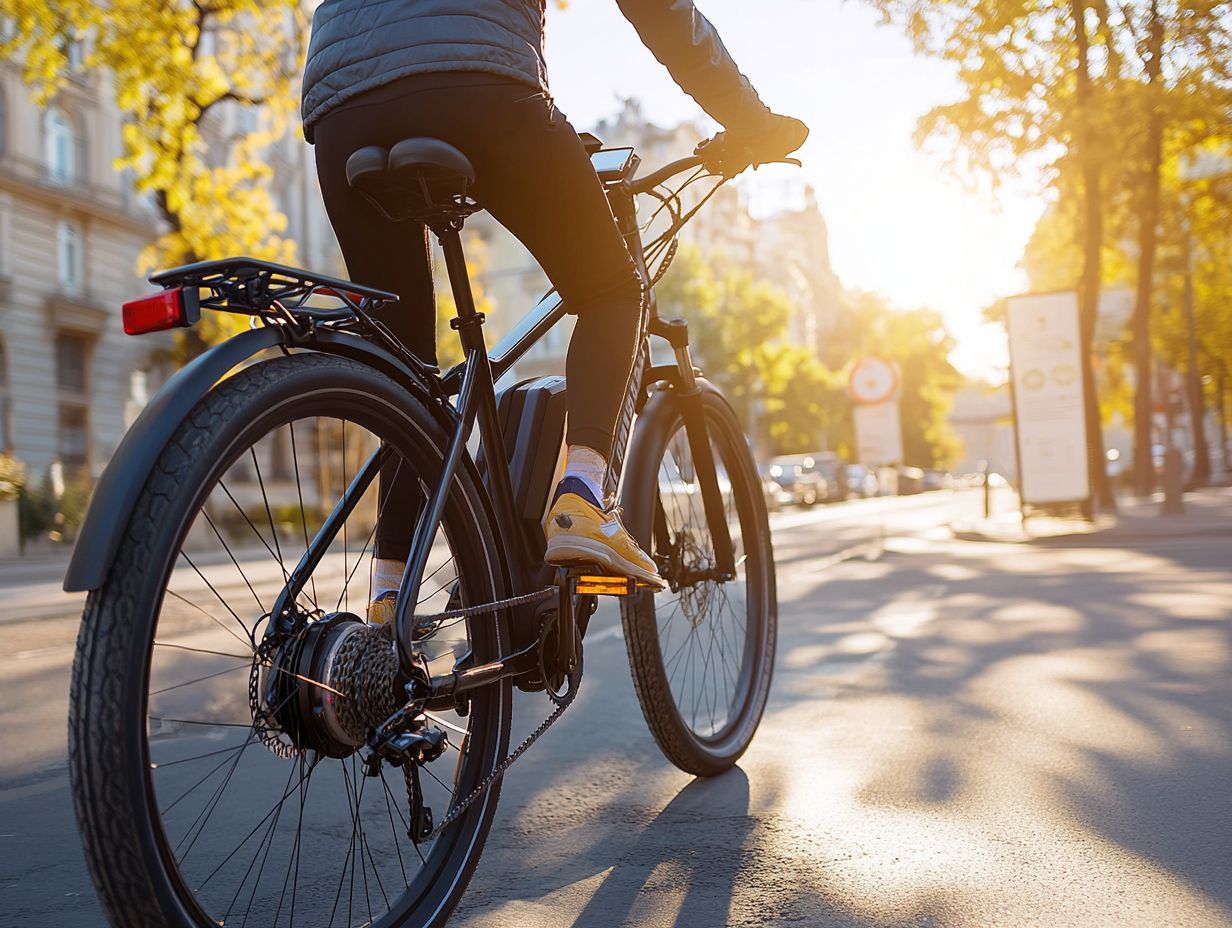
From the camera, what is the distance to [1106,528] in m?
15.2

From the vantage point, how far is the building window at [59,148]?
100 ft

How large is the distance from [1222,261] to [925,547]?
22582mm

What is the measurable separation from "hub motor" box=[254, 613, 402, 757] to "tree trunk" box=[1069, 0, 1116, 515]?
16844 mm

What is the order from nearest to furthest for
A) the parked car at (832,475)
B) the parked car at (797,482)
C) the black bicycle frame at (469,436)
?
the black bicycle frame at (469,436)
the parked car at (797,482)
the parked car at (832,475)

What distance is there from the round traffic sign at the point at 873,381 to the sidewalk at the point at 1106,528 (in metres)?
2.08

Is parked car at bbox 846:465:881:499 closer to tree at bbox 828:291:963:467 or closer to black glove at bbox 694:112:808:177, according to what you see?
tree at bbox 828:291:963:467

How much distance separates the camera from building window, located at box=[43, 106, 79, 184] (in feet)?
100

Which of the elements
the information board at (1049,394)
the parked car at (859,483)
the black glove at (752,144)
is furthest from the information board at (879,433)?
the parked car at (859,483)

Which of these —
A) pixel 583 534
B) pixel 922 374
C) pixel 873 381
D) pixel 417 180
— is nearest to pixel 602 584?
pixel 583 534

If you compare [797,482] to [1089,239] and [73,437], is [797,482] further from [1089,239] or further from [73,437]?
[1089,239]

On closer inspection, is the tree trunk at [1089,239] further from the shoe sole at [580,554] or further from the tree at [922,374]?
the tree at [922,374]

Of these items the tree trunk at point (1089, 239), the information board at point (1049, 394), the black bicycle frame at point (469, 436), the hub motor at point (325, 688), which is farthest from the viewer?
the tree trunk at point (1089, 239)

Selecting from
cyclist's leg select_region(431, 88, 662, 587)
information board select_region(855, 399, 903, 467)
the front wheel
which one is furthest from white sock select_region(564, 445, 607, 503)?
information board select_region(855, 399, 903, 467)

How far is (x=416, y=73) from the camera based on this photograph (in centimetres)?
230
